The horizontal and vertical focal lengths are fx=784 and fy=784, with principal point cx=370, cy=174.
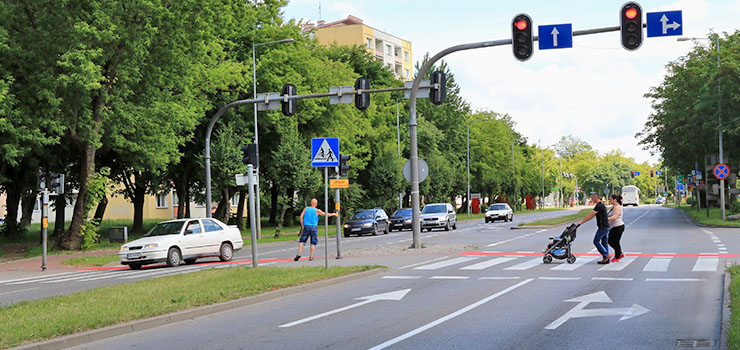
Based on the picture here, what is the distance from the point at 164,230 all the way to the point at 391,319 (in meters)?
14.0

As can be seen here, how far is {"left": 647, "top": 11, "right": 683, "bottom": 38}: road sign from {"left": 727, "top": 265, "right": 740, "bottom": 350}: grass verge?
519 centimetres

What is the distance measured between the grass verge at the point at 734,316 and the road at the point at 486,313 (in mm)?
254

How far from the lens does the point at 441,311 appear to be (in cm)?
1090

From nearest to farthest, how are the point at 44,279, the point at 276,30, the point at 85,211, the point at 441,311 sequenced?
the point at 441,311
the point at 44,279
the point at 85,211
the point at 276,30

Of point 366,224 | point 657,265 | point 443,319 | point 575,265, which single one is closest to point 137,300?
point 443,319

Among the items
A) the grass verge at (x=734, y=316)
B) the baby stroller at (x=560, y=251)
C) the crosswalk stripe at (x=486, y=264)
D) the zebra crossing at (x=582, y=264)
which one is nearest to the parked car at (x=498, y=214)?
the zebra crossing at (x=582, y=264)

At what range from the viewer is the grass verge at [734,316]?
7.16 m

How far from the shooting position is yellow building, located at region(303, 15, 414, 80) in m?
99.1

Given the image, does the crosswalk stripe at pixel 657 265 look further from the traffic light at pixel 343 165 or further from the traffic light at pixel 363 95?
the traffic light at pixel 363 95

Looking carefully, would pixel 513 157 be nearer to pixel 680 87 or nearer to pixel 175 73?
pixel 680 87

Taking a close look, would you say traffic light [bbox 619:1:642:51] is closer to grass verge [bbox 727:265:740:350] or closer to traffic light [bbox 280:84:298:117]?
grass verge [bbox 727:265:740:350]

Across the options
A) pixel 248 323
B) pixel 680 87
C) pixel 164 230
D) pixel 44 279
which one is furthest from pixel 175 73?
pixel 680 87

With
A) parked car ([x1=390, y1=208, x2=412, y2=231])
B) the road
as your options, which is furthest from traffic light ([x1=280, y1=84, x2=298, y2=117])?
parked car ([x1=390, y1=208, x2=412, y2=231])

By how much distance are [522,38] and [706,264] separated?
6517 millimetres
